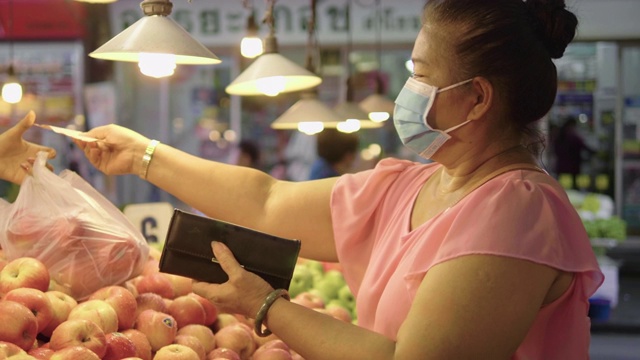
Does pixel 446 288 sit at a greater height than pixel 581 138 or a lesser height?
greater

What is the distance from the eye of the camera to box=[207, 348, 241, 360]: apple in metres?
2.62

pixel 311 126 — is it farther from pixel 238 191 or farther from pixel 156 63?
pixel 156 63

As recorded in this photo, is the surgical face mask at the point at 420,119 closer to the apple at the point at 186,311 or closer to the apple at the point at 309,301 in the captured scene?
the apple at the point at 186,311

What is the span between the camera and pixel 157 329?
102 inches

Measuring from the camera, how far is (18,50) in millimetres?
10594

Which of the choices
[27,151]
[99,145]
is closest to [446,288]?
[99,145]

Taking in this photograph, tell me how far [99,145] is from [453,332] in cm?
142

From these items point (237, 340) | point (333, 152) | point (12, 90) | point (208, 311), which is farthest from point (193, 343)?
point (333, 152)

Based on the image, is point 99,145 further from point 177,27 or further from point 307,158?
point 307,158

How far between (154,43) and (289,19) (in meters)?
8.34

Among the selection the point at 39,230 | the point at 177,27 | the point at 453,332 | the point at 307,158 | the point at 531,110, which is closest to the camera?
the point at 453,332

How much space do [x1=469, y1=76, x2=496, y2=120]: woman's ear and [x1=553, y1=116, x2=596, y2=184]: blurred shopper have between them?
379 inches

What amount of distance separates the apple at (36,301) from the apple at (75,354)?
215 millimetres

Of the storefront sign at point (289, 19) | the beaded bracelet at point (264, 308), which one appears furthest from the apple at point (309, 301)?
the storefront sign at point (289, 19)
